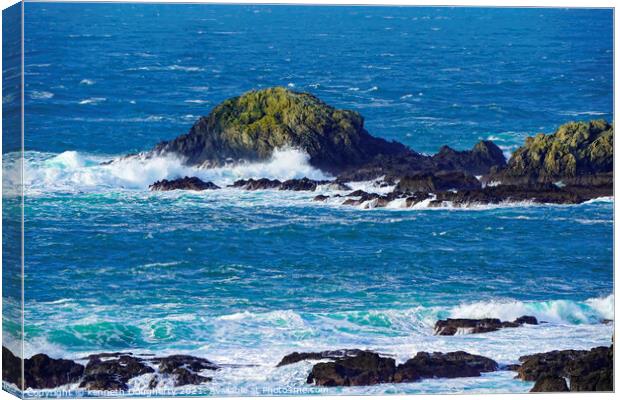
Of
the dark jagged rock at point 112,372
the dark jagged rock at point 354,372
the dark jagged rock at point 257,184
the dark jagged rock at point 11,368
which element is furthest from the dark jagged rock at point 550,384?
the dark jagged rock at point 11,368

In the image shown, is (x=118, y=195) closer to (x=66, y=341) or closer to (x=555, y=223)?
(x=66, y=341)

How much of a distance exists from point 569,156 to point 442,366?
218 inches

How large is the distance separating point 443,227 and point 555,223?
2.28m

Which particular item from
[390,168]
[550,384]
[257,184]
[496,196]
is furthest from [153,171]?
[550,384]

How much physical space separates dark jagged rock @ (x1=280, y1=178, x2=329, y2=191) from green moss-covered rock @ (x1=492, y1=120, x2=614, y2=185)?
145 inches

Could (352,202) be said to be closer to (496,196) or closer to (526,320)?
(496,196)

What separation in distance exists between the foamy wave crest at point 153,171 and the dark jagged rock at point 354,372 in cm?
453

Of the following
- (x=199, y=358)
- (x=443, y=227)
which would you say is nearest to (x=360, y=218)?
(x=443, y=227)

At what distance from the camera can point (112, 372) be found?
4003cm

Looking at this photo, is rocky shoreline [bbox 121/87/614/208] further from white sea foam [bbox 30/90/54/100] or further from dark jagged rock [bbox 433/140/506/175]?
white sea foam [bbox 30/90/54/100]

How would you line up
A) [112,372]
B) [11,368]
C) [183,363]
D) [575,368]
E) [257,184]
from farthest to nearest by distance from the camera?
[257,184], [575,368], [11,368], [183,363], [112,372]

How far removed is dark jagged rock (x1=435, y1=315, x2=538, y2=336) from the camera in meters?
41.2

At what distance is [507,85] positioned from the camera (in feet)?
142

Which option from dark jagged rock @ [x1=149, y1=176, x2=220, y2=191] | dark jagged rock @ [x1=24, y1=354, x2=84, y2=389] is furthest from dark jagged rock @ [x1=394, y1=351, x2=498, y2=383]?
dark jagged rock @ [x1=24, y1=354, x2=84, y2=389]
